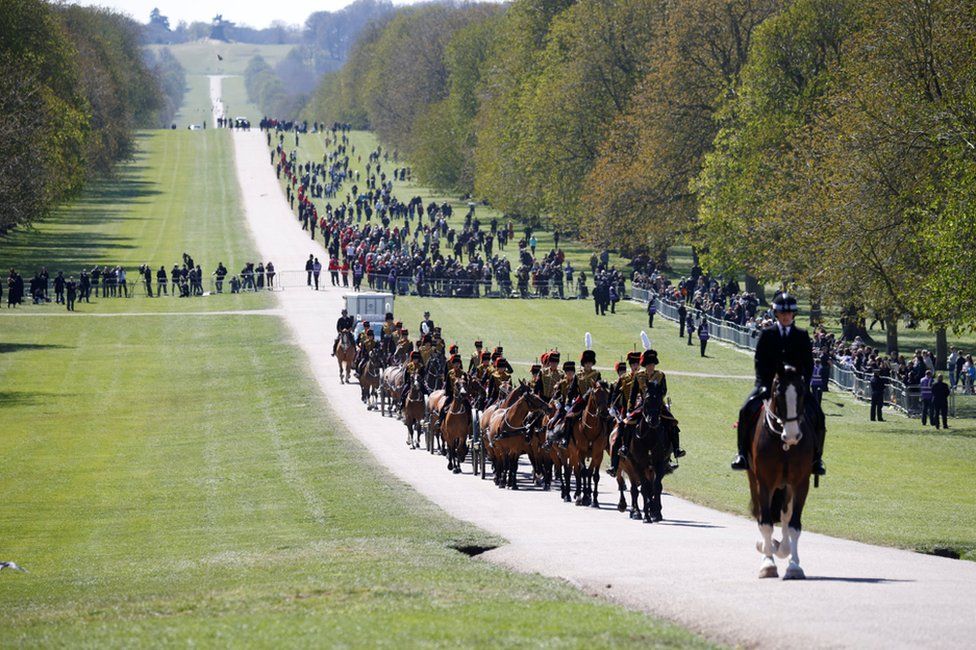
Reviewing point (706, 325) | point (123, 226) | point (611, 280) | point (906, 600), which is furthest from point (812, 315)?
point (123, 226)

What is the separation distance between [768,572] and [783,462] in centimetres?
122

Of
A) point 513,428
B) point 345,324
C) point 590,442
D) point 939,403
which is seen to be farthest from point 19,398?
point 590,442

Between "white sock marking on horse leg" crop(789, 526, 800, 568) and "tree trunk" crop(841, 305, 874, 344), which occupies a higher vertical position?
"white sock marking on horse leg" crop(789, 526, 800, 568)

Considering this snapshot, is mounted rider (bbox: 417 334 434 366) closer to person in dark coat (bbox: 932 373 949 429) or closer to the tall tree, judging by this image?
person in dark coat (bbox: 932 373 949 429)

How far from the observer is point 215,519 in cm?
3003

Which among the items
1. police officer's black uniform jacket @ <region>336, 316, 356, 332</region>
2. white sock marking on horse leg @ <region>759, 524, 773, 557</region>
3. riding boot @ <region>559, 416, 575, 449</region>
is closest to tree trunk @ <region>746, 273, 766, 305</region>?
police officer's black uniform jacket @ <region>336, 316, 356, 332</region>

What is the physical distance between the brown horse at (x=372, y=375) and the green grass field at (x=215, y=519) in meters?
1.45

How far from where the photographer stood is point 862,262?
173 ft

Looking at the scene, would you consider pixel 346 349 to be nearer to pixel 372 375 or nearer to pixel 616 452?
pixel 372 375

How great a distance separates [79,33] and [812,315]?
9973 centimetres

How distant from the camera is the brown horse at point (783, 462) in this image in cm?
1744

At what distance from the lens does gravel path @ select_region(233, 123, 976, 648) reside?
15.1m

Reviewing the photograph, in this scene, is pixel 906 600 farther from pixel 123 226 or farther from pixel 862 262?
pixel 123 226

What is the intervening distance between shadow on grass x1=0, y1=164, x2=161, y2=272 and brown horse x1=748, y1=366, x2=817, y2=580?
78721 millimetres
